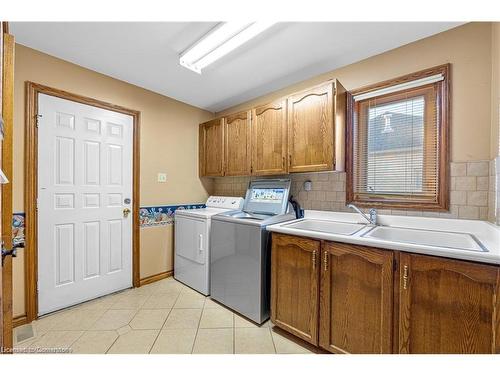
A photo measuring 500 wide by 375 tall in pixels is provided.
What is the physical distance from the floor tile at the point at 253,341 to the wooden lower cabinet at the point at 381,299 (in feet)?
0.50

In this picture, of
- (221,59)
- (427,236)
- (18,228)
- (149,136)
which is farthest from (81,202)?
(427,236)

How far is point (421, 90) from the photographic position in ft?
5.63

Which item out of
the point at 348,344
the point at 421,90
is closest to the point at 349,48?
the point at 421,90

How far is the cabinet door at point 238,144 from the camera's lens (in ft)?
8.36

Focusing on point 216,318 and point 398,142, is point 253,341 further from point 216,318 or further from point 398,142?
point 398,142

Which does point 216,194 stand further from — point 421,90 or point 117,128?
point 421,90

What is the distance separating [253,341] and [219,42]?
2.32 m

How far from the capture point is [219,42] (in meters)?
1.67

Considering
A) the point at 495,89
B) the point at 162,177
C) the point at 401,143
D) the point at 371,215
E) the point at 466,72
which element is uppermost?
the point at 466,72

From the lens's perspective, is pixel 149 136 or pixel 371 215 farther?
pixel 149 136

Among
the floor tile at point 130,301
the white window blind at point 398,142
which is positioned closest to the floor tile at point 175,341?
the floor tile at point 130,301

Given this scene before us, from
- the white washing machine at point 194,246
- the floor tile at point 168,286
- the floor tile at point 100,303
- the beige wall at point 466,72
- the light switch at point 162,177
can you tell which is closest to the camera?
the beige wall at point 466,72

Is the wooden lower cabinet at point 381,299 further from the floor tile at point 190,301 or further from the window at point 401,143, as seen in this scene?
the floor tile at point 190,301

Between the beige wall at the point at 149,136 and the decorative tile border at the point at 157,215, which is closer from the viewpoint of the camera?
the beige wall at the point at 149,136
